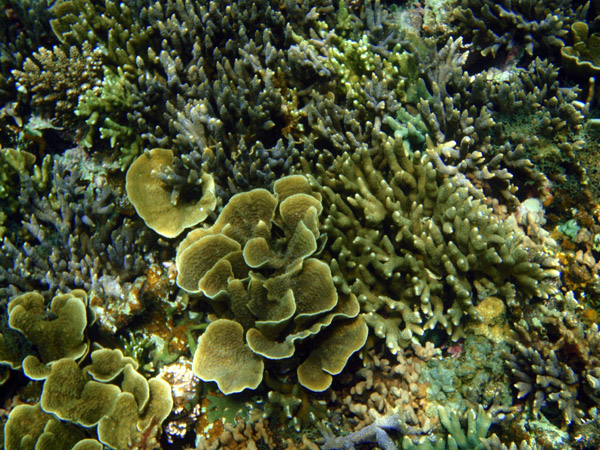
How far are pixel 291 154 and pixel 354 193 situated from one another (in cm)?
79

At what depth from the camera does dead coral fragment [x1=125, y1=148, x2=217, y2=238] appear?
137 inches

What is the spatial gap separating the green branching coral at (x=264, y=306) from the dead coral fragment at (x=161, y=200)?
38cm

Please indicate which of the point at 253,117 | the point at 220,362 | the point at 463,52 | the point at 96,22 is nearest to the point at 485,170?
the point at 463,52

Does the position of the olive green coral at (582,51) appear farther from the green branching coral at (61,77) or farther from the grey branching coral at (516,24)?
the green branching coral at (61,77)

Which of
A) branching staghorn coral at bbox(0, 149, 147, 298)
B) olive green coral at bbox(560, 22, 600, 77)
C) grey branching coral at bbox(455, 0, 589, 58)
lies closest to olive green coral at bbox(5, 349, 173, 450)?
branching staghorn coral at bbox(0, 149, 147, 298)

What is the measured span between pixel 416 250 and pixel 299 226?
104cm

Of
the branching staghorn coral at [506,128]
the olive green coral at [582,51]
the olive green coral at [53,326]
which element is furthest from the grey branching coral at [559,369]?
the olive green coral at [53,326]

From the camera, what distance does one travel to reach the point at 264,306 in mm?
2924

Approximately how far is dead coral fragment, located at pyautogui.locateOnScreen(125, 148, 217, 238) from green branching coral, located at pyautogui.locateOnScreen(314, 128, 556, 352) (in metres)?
1.11

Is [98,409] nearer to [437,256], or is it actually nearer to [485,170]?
[437,256]

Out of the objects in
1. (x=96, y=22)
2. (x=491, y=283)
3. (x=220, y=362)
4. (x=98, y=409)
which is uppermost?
(x=96, y=22)

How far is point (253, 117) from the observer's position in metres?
3.85

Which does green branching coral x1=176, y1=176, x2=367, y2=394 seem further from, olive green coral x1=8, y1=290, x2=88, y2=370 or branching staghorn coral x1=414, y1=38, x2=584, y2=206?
branching staghorn coral x1=414, y1=38, x2=584, y2=206

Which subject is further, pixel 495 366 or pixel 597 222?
pixel 597 222
